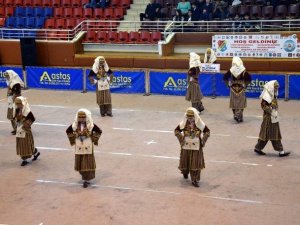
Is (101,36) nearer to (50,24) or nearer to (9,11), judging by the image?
(50,24)

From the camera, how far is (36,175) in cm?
1309

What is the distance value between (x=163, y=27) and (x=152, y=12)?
82 cm

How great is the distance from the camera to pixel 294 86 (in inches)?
774

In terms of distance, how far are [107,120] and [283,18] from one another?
922 cm

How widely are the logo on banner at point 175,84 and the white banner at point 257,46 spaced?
298cm

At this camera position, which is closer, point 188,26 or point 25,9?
point 188,26

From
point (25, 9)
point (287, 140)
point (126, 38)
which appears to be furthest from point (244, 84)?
point (25, 9)

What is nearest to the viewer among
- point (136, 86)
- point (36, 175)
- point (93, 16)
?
point (36, 175)

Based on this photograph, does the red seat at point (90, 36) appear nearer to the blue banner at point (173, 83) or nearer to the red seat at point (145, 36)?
the red seat at point (145, 36)

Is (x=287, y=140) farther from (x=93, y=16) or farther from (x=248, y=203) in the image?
(x=93, y=16)

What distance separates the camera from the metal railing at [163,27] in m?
22.7

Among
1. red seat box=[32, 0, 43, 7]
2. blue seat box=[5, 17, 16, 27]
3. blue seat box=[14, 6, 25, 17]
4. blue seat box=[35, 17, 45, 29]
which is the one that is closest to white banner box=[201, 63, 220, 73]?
blue seat box=[35, 17, 45, 29]

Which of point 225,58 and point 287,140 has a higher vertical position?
point 225,58

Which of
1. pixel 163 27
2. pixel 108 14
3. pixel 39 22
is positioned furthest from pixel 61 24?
pixel 163 27
